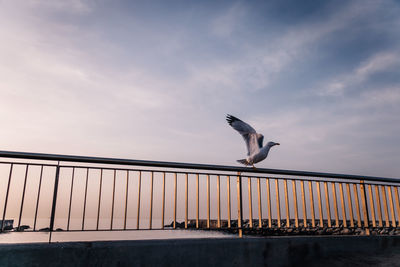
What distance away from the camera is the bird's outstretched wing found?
5.64 m

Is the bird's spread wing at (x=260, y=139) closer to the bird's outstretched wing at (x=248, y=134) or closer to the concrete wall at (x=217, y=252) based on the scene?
the bird's outstretched wing at (x=248, y=134)

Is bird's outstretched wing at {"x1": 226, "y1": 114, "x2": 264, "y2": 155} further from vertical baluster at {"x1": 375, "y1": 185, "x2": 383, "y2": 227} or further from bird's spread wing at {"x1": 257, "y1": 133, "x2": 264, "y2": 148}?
vertical baluster at {"x1": 375, "y1": 185, "x2": 383, "y2": 227}

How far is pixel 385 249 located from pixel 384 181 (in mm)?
1237

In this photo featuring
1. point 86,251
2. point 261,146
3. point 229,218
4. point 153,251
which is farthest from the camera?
point 261,146

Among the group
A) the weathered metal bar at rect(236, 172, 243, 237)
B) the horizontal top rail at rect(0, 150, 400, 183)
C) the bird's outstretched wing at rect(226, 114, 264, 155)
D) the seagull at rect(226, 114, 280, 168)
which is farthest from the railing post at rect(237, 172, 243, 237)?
the bird's outstretched wing at rect(226, 114, 264, 155)

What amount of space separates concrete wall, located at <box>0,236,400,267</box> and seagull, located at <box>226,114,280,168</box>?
171 centimetres

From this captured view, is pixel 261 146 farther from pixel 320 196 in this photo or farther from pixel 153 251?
pixel 153 251

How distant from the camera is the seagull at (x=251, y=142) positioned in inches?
215

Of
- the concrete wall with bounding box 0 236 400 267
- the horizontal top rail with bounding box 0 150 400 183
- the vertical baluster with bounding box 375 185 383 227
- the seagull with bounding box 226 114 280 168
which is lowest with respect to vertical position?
the concrete wall with bounding box 0 236 400 267

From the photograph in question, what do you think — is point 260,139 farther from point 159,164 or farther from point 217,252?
point 217,252

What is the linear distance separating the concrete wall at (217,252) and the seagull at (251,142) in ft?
5.62

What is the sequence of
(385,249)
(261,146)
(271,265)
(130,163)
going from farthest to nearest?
1. (261,146)
2. (385,249)
3. (271,265)
4. (130,163)

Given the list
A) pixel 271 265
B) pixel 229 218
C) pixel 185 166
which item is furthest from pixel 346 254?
pixel 185 166

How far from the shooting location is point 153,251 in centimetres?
329
